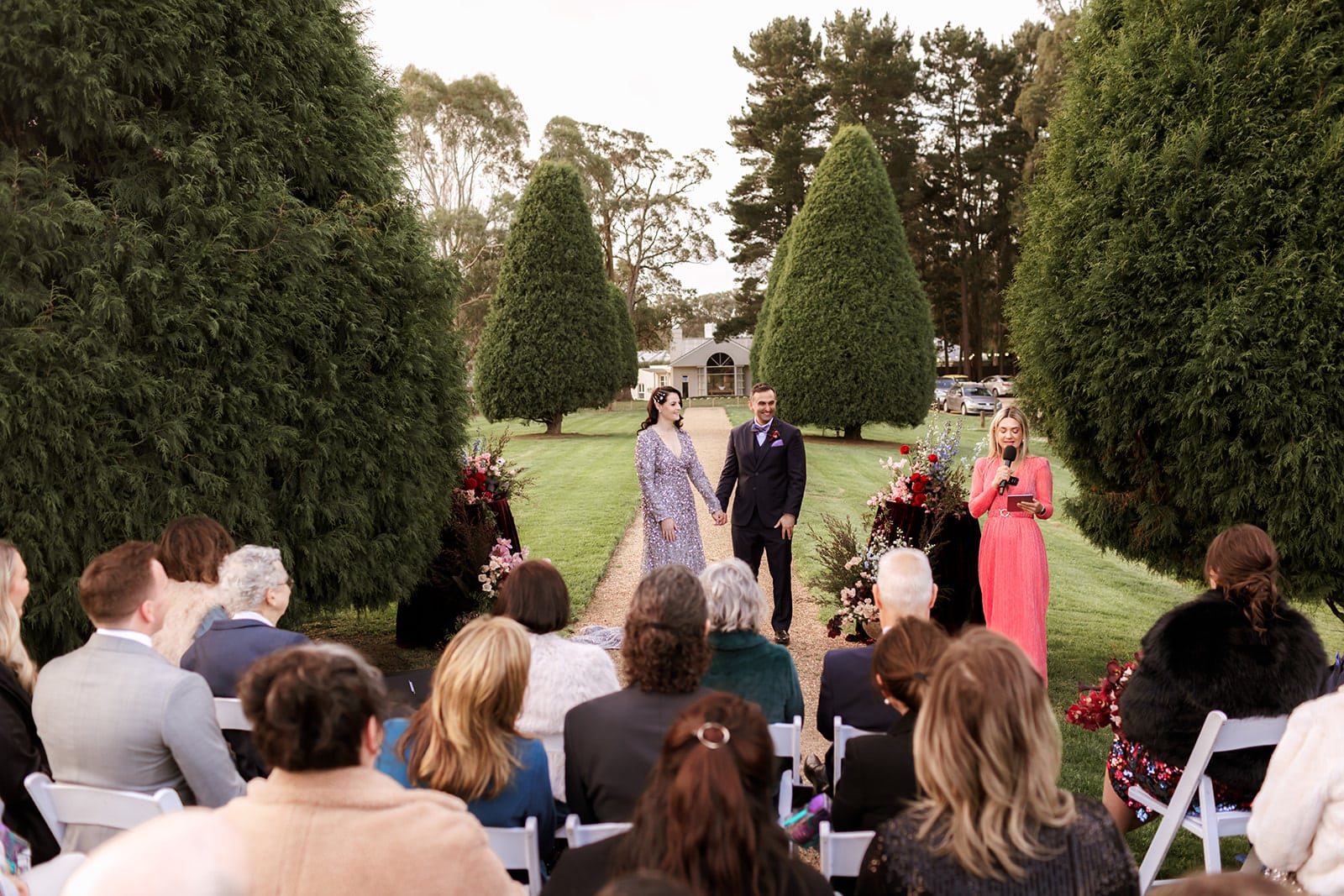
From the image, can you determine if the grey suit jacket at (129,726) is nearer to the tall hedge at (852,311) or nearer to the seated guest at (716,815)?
the seated guest at (716,815)

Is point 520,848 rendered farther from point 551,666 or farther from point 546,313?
point 546,313

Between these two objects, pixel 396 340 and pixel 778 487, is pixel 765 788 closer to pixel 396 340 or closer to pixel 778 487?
pixel 396 340

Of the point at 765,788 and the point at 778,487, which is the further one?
the point at 778,487

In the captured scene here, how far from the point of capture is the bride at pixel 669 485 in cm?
700

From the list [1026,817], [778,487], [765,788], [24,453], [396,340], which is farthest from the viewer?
[778,487]

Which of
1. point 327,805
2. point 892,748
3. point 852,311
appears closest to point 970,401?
point 852,311

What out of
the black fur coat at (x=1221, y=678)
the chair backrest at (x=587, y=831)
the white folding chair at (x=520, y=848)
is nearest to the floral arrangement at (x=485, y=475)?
the white folding chair at (x=520, y=848)

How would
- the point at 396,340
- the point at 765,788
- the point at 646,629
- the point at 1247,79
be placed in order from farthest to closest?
the point at 396,340, the point at 1247,79, the point at 646,629, the point at 765,788

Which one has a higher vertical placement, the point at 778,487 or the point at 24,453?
the point at 24,453

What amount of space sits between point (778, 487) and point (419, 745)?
16.4 ft

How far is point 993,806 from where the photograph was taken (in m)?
2.12

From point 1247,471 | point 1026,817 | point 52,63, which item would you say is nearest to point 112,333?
point 52,63

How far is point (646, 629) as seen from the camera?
3006 mm

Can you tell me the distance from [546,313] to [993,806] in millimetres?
26192
